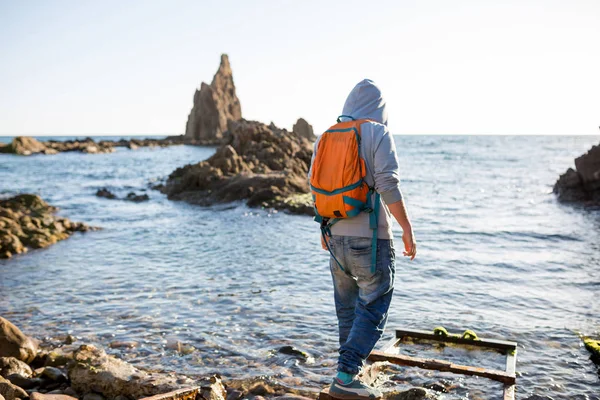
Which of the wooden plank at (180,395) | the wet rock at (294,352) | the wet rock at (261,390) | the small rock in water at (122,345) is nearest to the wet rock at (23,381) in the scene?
the small rock in water at (122,345)

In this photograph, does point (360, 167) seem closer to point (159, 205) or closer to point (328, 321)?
point (328, 321)

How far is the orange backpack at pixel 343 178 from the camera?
3.94 m

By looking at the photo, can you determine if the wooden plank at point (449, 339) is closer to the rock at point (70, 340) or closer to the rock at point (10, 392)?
the rock at point (10, 392)

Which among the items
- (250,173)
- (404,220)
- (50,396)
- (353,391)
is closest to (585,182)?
(250,173)

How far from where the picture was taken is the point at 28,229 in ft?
50.8

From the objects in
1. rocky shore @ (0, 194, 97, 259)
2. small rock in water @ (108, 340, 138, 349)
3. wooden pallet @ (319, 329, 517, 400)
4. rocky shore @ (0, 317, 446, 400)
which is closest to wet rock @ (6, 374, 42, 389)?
rocky shore @ (0, 317, 446, 400)

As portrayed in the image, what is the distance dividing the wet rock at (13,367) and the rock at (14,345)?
324 mm

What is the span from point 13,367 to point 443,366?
15.0 ft

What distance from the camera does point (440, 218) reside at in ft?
61.8

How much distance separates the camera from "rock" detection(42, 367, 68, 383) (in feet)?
18.6

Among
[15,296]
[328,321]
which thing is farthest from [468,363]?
[15,296]

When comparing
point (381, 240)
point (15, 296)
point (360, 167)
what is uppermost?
point (360, 167)

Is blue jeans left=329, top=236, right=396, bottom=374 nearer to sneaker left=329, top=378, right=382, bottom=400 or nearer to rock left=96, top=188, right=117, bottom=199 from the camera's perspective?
sneaker left=329, top=378, right=382, bottom=400

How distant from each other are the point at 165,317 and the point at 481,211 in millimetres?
15580
